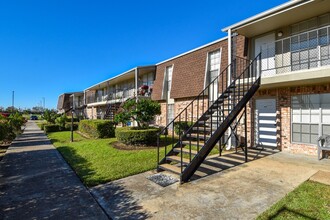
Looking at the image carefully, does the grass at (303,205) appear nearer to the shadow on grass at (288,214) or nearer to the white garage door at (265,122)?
the shadow on grass at (288,214)

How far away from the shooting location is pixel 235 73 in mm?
9484

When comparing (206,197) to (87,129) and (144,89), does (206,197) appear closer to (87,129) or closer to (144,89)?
(144,89)

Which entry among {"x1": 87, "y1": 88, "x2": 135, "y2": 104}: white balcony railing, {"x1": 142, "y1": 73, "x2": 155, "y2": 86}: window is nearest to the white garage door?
{"x1": 142, "y1": 73, "x2": 155, "y2": 86}: window

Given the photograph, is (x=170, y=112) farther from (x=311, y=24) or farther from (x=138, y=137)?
(x=311, y=24)

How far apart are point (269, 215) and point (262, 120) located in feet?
22.2

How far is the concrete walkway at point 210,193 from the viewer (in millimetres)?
3951

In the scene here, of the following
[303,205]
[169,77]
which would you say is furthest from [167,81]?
[303,205]

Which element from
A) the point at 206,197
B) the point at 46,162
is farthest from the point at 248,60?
the point at 46,162

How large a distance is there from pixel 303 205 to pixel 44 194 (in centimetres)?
561

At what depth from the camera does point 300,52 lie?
326 inches

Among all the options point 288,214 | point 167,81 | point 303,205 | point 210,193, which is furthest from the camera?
point 167,81

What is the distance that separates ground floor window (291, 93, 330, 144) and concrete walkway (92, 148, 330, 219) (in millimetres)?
1725

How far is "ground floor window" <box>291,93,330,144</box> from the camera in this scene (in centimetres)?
785

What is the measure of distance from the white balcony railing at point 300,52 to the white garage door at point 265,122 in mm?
1429
